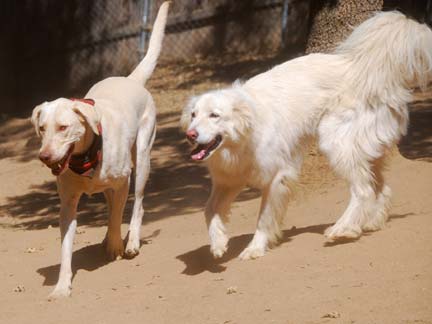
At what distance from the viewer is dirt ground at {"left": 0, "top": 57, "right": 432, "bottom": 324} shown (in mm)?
5602

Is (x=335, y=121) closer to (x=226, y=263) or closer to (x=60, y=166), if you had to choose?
(x=226, y=263)

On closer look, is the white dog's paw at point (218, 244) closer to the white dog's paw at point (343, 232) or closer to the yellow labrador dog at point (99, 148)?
the white dog's paw at point (343, 232)

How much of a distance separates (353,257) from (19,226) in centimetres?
428

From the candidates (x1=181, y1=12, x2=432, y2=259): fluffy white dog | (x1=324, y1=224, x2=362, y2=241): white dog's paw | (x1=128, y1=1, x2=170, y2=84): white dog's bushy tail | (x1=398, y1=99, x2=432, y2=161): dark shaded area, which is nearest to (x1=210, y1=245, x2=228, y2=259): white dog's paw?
(x1=181, y1=12, x2=432, y2=259): fluffy white dog

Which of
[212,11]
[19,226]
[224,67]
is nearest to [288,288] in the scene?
[19,226]

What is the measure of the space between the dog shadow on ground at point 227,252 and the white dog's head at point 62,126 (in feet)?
4.06

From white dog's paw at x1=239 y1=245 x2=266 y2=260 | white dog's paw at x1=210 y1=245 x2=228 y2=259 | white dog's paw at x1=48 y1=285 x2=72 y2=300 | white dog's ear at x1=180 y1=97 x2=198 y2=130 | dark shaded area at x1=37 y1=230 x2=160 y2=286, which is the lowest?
dark shaded area at x1=37 y1=230 x2=160 y2=286

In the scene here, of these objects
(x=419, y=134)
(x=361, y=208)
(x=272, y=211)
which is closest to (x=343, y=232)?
(x=361, y=208)

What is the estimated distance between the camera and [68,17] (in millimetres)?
15633

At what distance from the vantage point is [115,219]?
24.3 ft

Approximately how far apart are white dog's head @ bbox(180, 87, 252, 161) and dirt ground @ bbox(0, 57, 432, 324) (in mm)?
901

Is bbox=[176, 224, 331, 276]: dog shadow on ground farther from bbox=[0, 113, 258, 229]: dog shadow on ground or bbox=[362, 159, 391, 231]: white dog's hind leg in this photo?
bbox=[0, 113, 258, 229]: dog shadow on ground

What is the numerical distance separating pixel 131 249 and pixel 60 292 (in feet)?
3.48

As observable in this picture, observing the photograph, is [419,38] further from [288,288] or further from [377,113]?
[288,288]
